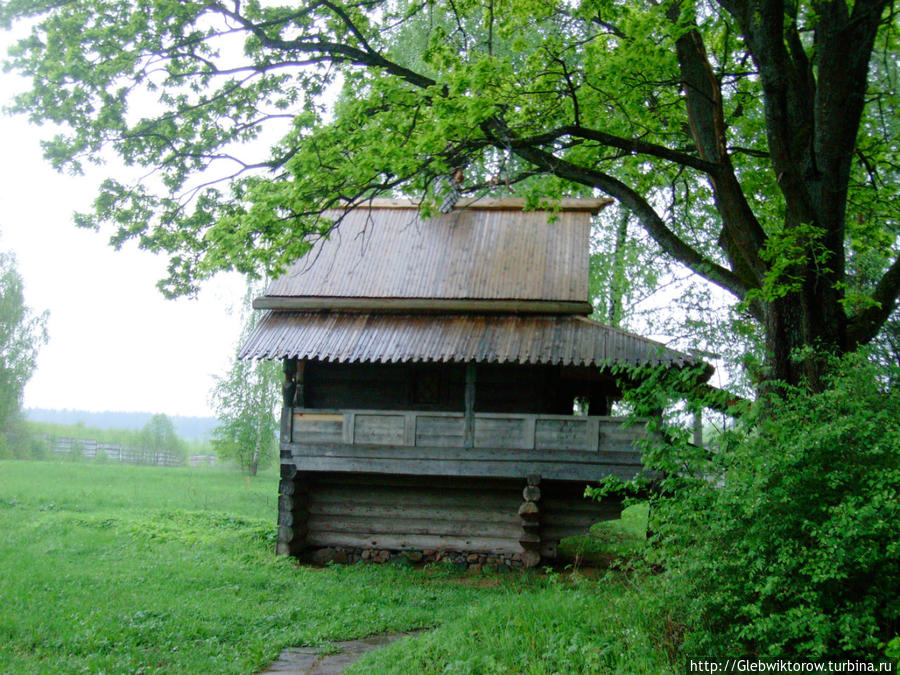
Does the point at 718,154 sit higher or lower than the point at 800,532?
higher

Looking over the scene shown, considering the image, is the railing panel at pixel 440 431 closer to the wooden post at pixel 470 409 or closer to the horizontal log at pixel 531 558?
the wooden post at pixel 470 409

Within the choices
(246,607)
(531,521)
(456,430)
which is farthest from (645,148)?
(246,607)

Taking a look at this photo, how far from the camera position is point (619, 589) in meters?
7.97

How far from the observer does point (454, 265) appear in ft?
48.7

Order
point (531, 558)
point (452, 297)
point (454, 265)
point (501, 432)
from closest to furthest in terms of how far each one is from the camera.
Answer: point (501, 432)
point (531, 558)
point (452, 297)
point (454, 265)

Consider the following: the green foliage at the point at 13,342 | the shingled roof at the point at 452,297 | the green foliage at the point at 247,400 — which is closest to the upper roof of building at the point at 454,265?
the shingled roof at the point at 452,297

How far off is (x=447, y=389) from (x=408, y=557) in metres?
3.22

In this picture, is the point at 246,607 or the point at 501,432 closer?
the point at 246,607

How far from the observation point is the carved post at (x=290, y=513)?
14.0 metres

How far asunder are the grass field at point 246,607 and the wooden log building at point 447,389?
112 centimetres

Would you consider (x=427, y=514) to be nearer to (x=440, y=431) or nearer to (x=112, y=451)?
(x=440, y=431)

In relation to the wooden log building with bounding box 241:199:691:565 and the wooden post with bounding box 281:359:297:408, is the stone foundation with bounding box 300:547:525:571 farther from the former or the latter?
the wooden post with bounding box 281:359:297:408

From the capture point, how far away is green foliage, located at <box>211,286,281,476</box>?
104 ft

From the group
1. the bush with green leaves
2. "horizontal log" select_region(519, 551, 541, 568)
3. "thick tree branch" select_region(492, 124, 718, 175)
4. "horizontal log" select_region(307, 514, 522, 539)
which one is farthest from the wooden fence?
the bush with green leaves
